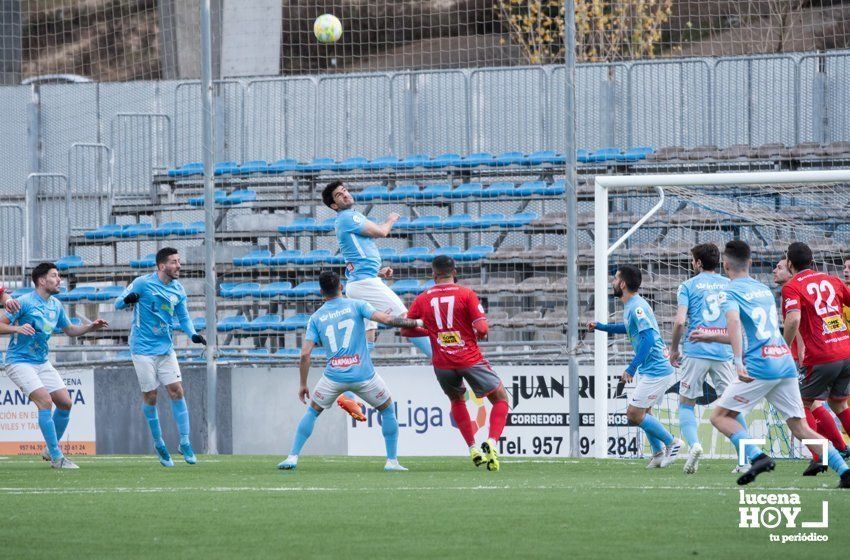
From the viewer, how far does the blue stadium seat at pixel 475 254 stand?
18750 mm

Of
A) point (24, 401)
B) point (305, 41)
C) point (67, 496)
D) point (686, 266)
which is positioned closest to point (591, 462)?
point (686, 266)

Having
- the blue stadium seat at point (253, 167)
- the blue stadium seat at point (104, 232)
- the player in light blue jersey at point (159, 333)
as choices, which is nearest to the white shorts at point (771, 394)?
the player in light blue jersey at point (159, 333)

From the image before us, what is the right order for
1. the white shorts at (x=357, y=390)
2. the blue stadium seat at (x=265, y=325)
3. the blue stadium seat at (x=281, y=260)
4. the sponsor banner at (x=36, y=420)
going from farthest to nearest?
the blue stadium seat at (x=281, y=260) → the blue stadium seat at (x=265, y=325) → the sponsor banner at (x=36, y=420) → the white shorts at (x=357, y=390)

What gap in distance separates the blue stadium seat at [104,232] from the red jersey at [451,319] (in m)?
10.4

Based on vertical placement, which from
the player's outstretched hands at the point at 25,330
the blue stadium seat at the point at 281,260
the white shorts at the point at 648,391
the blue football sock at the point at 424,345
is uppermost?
the blue stadium seat at the point at 281,260

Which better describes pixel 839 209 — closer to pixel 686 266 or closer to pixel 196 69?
pixel 686 266

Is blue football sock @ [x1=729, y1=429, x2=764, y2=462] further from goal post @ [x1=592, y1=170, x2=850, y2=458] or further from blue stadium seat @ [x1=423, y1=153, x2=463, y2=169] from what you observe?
blue stadium seat @ [x1=423, y1=153, x2=463, y2=169]

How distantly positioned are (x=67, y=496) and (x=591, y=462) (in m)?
5.86

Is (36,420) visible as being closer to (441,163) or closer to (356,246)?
(356,246)

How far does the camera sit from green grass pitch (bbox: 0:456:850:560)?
A: 21.4 feet

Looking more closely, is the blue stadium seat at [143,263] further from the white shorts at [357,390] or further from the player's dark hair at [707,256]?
the player's dark hair at [707,256]

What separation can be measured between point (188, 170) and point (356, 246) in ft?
27.9

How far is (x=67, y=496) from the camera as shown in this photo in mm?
9414

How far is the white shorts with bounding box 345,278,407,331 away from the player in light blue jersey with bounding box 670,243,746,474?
3043 mm
